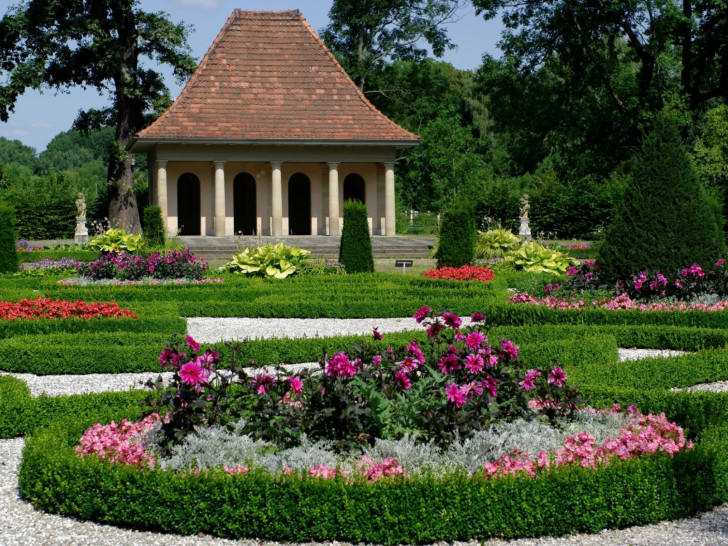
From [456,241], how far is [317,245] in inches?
411

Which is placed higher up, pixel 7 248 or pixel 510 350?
pixel 7 248

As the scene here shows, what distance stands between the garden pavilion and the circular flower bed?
1498 centimetres

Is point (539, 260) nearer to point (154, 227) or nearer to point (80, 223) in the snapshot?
point (154, 227)

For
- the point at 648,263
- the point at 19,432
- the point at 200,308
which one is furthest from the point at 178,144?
the point at 19,432

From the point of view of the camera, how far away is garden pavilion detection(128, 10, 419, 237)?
3338 cm

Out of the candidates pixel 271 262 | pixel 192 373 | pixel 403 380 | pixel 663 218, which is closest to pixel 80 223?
pixel 271 262

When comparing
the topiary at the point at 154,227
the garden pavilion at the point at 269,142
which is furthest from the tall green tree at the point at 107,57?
the topiary at the point at 154,227

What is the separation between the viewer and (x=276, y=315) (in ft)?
48.6

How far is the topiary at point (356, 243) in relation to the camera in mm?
20844

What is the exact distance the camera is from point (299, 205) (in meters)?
36.2

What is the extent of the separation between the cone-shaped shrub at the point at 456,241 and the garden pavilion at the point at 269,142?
1353cm

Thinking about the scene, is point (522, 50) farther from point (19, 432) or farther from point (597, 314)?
point (19, 432)

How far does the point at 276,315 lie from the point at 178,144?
20.0 metres

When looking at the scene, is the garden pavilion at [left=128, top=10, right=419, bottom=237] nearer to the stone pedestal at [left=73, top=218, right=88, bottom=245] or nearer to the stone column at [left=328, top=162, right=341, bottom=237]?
the stone column at [left=328, top=162, right=341, bottom=237]
